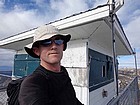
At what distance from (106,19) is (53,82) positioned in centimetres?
266

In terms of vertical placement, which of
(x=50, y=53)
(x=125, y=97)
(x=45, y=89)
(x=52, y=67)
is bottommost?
(x=125, y=97)

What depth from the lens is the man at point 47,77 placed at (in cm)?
104

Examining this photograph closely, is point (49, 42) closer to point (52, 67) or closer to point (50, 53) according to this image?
point (50, 53)

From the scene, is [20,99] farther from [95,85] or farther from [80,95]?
[95,85]

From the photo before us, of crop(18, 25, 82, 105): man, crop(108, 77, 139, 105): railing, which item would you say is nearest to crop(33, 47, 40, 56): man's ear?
crop(18, 25, 82, 105): man

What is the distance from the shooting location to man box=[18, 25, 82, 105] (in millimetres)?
1038

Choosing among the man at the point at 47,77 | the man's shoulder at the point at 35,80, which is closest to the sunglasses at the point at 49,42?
the man at the point at 47,77

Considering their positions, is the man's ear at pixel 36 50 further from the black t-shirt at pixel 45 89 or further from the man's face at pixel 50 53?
the black t-shirt at pixel 45 89

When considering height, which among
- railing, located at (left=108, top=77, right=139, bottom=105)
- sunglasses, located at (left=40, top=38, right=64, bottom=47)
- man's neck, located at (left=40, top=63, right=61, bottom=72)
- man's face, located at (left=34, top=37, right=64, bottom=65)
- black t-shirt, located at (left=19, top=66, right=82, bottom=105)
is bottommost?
railing, located at (left=108, top=77, right=139, bottom=105)

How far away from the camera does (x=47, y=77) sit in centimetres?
118

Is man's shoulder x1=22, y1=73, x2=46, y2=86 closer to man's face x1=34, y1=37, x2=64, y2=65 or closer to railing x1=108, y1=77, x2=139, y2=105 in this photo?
man's face x1=34, y1=37, x2=64, y2=65

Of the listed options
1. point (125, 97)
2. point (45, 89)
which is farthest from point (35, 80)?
point (125, 97)

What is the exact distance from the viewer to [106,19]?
138 inches

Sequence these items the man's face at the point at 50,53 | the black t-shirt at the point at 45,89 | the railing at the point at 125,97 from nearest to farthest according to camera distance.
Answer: the black t-shirt at the point at 45,89 → the man's face at the point at 50,53 → the railing at the point at 125,97
